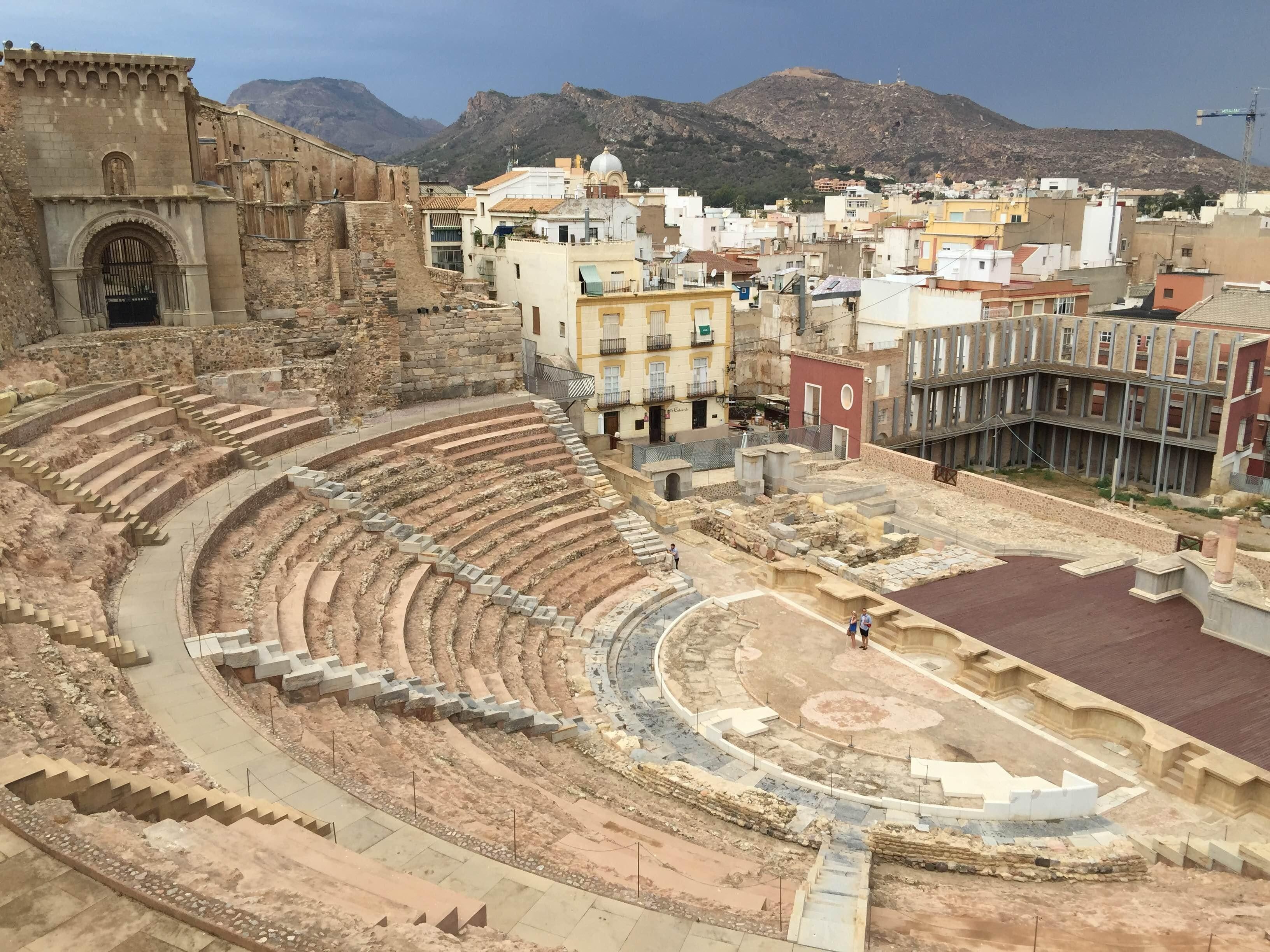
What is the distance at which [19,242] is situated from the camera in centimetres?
2350

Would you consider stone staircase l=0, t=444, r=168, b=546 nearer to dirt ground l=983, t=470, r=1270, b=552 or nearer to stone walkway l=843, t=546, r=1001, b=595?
stone walkway l=843, t=546, r=1001, b=595

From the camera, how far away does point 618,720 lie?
57.2 feet

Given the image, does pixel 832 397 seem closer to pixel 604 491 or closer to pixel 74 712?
pixel 604 491

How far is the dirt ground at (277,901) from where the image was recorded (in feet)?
22.4

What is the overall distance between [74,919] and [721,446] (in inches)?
1074

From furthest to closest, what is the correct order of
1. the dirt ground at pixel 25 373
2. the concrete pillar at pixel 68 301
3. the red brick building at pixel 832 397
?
the red brick building at pixel 832 397 → the concrete pillar at pixel 68 301 → the dirt ground at pixel 25 373

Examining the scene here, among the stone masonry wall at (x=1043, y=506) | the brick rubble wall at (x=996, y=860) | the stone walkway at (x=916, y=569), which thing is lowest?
the brick rubble wall at (x=996, y=860)

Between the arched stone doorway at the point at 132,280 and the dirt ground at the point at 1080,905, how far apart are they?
75.3 ft

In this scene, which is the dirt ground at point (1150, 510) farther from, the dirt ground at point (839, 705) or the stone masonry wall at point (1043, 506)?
the dirt ground at point (839, 705)

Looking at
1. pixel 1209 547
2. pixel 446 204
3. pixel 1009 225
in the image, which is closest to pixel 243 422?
pixel 1209 547

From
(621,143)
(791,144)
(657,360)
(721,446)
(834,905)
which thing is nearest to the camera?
(834,905)

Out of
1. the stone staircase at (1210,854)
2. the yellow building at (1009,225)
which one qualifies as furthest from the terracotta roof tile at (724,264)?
the stone staircase at (1210,854)

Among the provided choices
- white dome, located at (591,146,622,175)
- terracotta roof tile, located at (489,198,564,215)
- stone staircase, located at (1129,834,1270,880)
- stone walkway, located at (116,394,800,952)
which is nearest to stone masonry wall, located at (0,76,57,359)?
stone walkway, located at (116,394,800,952)

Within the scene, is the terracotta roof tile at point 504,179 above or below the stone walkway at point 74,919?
above
